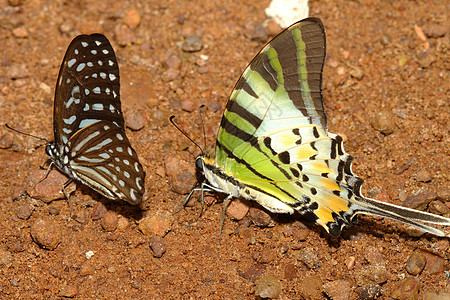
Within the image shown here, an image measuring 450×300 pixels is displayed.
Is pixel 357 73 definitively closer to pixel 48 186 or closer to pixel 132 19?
pixel 132 19

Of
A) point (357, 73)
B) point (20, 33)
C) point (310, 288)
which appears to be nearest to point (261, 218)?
point (310, 288)

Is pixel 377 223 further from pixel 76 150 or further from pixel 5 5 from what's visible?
pixel 5 5

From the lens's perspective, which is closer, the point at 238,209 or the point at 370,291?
the point at 370,291

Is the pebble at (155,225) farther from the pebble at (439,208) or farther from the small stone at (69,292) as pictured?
the pebble at (439,208)

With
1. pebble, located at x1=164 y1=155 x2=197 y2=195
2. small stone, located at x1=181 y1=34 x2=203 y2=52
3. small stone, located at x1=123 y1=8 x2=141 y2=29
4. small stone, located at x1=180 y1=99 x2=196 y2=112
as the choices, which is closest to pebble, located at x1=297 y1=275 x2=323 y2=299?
pebble, located at x1=164 y1=155 x2=197 y2=195

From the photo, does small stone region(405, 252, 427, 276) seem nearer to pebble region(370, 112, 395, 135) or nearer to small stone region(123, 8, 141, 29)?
pebble region(370, 112, 395, 135)
